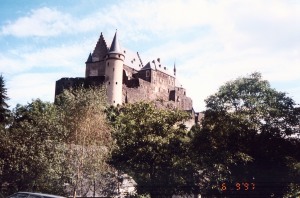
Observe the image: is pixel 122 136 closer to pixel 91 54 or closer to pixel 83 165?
pixel 83 165

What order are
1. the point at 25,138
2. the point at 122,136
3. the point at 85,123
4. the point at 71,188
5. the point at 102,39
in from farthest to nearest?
the point at 102,39 → the point at 122,136 → the point at 85,123 → the point at 71,188 → the point at 25,138

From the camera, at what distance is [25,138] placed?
31.0 meters

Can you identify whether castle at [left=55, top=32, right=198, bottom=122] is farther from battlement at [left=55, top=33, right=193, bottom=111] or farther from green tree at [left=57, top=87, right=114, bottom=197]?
green tree at [left=57, top=87, right=114, bottom=197]

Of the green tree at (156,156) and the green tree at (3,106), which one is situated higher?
the green tree at (3,106)

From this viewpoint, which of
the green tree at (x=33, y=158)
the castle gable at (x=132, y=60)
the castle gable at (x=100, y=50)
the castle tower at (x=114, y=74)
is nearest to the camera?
the green tree at (x=33, y=158)

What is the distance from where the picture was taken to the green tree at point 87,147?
34031 mm

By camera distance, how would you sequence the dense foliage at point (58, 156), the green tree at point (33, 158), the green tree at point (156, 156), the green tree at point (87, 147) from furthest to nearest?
1. the green tree at point (156, 156)
2. the green tree at point (87, 147)
3. the dense foliage at point (58, 156)
4. the green tree at point (33, 158)

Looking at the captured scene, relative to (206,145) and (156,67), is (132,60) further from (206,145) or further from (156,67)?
(206,145)

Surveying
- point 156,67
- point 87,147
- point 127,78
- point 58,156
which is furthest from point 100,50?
point 58,156

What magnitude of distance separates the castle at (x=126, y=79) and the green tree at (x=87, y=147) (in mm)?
27127

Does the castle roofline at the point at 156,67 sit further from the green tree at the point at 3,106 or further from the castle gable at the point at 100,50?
the green tree at the point at 3,106

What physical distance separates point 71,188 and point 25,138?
698 centimetres

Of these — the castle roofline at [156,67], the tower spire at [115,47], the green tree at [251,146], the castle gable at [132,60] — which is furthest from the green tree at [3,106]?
the castle roofline at [156,67]

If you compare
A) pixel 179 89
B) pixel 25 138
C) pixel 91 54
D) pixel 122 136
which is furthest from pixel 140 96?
pixel 25 138
